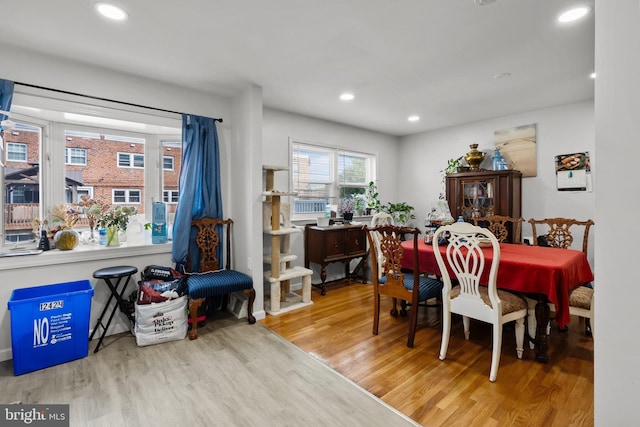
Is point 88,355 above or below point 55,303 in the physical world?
below

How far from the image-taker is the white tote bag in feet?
8.55

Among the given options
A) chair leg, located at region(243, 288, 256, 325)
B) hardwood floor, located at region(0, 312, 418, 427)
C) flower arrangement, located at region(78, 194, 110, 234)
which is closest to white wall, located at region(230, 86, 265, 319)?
chair leg, located at region(243, 288, 256, 325)

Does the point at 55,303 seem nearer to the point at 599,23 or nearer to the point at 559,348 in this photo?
the point at 599,23

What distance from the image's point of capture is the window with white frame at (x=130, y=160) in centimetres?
317

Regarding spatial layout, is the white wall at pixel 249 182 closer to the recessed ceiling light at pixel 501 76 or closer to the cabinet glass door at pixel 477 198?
the recessed ceiling light at pixel 501 76

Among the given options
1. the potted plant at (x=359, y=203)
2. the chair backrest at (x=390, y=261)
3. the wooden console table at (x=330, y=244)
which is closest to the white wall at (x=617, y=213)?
the chair backrest at (x=390, y=261)

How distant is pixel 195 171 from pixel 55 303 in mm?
1575

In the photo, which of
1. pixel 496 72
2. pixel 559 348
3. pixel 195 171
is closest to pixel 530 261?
pixel 559 348

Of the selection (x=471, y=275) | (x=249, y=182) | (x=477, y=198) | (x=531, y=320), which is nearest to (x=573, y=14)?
(x=471, y=275)

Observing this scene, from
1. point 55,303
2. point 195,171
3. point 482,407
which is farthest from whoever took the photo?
point 195,171

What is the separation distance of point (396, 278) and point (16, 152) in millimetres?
3436

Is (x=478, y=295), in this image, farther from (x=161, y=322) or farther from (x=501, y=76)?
(x=161, y=322)

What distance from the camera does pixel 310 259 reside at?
428 cm

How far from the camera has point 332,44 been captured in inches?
92.4
